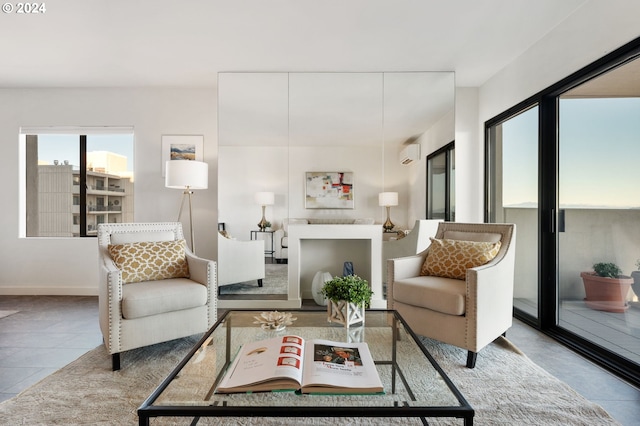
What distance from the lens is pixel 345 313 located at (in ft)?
5.93

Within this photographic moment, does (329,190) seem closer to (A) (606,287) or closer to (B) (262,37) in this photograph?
(B) (262,37)

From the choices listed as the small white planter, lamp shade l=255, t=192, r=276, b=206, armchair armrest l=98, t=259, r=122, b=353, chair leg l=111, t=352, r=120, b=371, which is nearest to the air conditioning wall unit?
lamp shade l=255, t=192, r=276, b=206

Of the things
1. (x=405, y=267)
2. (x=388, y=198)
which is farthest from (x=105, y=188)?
(x=405, y=267)

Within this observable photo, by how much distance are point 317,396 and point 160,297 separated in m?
1.59

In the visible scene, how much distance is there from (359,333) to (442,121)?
9.33 feet

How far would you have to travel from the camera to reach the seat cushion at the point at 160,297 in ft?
7.45

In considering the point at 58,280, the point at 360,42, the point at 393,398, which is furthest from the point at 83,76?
the point at 393,398

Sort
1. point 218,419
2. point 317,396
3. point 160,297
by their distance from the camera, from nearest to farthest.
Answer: point 317,396 → point 218,419 → point 160,297

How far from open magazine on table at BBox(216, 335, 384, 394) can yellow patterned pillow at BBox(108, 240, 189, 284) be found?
4.72ft

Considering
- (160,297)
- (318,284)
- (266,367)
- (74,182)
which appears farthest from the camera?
(74,182)

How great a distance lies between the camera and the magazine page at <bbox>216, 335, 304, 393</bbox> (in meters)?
1.19

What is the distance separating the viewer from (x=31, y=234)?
4383 mm

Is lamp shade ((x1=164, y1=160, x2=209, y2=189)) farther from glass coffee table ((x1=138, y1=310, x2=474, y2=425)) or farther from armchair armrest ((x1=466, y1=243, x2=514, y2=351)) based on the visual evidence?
armchair armrest ((x1=466, y1=243, x2=514, y2=351))

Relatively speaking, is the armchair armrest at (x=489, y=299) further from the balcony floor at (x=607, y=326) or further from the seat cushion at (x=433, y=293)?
the balcony floor at (x=607, y=326)
